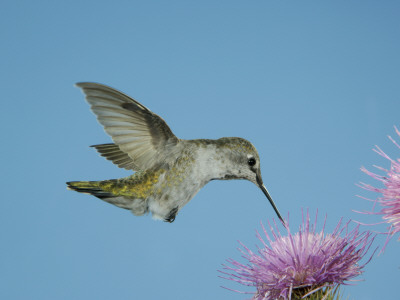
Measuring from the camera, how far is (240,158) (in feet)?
13.8

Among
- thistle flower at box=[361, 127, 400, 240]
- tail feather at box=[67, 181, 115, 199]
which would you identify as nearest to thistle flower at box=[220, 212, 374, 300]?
thistle flower at box=[361, 127, 400, 240]

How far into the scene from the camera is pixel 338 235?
3.47 meters

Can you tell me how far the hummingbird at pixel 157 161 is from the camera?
3986mm

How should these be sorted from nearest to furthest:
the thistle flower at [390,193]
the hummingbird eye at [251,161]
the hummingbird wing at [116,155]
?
the thistle flower at [390,193] < the hummingbird eye at [251,161] < the hummingbird wing at [116,155]

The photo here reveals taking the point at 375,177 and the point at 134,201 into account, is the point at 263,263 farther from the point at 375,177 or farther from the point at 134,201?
the point at 134,201

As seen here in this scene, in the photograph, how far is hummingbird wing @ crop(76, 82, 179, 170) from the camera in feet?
13.2

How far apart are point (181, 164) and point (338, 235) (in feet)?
4.92

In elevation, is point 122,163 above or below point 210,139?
below

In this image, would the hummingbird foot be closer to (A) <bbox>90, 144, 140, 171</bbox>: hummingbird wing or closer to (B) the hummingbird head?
(B) the hummingbird head

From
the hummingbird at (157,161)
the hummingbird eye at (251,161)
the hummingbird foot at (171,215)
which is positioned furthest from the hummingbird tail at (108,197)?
the hummingbird eye at (251,161)

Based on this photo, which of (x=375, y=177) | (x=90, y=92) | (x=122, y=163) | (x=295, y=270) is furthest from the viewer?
(x=122, y=163)

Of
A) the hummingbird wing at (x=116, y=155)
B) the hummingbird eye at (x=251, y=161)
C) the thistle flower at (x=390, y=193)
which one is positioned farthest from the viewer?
the hummingbird wing at (x=116, y=155)

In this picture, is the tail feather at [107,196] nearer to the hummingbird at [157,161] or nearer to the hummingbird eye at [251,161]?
the hummingbird at [157,161]

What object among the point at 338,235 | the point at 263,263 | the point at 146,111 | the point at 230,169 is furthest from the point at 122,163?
the point at 338,235
